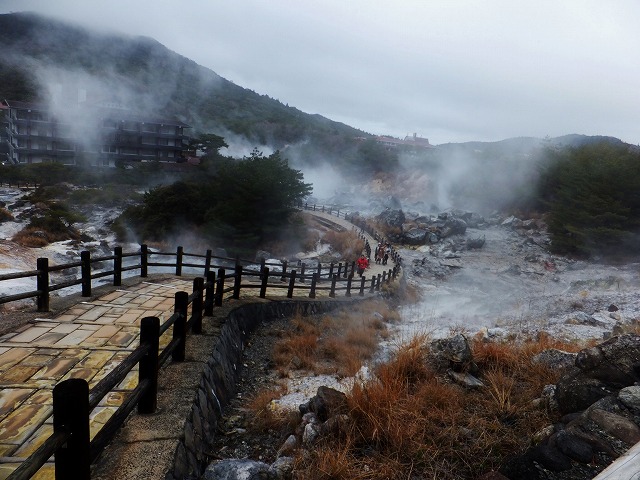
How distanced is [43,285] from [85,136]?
54.0 metres

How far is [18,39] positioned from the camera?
11669cm

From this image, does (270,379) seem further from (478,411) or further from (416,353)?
(478,411)

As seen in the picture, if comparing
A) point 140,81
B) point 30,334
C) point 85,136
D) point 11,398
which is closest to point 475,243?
point 30,334

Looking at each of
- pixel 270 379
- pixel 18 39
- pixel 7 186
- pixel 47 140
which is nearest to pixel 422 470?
pixel 270 379

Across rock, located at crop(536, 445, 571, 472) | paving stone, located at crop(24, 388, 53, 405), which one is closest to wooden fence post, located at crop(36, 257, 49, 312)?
paving stone, located at crop(24, 388, 53, 405)

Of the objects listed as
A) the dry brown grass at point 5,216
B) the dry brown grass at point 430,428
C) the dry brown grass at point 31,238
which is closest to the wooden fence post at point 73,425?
the dry brown grass at point 430,428

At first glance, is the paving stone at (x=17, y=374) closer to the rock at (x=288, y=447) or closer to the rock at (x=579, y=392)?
the rock at (x=288, y=447)

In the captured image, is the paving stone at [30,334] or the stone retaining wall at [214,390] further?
the paving stone at [30,334]

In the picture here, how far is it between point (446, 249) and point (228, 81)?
144 meters

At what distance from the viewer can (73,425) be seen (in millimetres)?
2047

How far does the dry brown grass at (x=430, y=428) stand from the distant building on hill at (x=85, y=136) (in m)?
54.9

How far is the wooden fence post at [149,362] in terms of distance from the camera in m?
3.23

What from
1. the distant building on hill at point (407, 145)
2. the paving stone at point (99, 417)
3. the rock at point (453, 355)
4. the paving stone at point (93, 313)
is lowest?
the paving stone at point (93, 313)

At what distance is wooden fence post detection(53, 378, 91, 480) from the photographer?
1.96 metres
